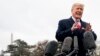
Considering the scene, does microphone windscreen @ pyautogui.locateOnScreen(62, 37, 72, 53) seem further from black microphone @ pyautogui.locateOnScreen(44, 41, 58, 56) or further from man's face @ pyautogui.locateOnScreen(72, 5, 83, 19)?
man's face @ pyautogui.locateOnScreen(72, 5, 83, 19)

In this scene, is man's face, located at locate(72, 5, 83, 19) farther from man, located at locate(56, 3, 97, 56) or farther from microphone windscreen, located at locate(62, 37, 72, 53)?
microphone windscreen, located at locate(62, 37, 72, 53)

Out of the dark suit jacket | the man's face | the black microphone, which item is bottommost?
the black microphone

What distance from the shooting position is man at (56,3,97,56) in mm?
7664

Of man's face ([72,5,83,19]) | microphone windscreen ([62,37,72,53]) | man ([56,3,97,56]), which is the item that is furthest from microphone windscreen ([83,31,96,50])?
man's face ([72,5,83,19])

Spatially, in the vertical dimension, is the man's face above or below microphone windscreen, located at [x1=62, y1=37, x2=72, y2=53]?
above

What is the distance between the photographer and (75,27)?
299 inches

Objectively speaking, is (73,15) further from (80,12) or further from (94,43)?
(94,43)

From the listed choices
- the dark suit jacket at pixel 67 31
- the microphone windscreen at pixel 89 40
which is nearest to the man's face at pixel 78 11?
the dark suit jacket at pixel 67 31

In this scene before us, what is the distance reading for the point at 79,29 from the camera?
7.69 meters

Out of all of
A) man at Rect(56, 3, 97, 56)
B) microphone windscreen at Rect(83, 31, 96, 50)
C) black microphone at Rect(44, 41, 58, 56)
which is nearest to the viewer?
microphone windscreen at Rect(83, 31, 96, 50)

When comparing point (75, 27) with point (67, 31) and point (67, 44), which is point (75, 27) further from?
point (67, 44)

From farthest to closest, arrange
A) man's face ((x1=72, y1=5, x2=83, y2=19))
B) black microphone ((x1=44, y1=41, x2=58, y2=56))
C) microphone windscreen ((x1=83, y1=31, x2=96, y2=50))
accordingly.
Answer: man's face ((x1=72, y1=5, x2=83, y2=19)) < black microphone ((x1=44, y1=41, x2=58, y2=56)) < microphone windscreen ((x1=83, y1=31, x2=96, y2=50))

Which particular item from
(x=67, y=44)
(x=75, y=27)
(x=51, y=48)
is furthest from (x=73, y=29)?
(x=51, y=48)

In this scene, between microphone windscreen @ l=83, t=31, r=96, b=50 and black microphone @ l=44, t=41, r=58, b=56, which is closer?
microphone windscreen @ l=83, t=31, r=96, b=50
